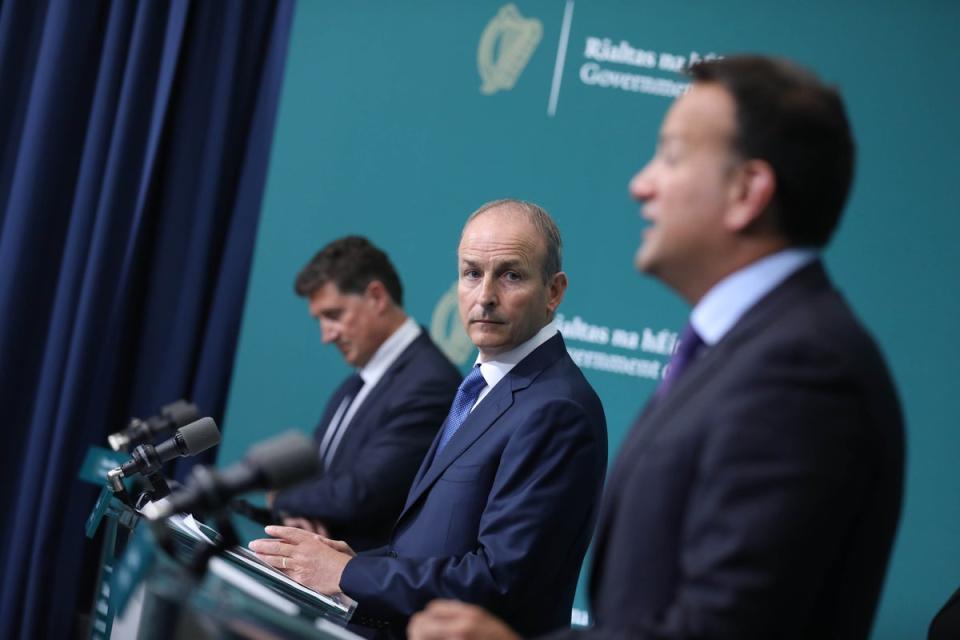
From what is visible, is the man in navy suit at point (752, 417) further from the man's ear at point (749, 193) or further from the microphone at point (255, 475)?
the microphone at point (255, 475)

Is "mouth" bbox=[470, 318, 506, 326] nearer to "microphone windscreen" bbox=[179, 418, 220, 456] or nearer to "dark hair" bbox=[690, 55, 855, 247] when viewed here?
"microphone windscreen" bbox=[179, 418, 220, 456]

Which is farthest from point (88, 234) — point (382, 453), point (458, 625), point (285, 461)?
point (458, 625)

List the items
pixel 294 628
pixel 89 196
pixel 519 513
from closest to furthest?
pixel 294 628 < pixel 519 513 < pixel 89 196

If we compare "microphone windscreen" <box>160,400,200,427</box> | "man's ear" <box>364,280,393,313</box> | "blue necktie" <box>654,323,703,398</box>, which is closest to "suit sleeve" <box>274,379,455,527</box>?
"man's ear" <box>364,280,393,313</box>

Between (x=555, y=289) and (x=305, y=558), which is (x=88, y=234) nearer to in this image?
(x=555, y=289)

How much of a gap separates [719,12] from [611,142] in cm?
69

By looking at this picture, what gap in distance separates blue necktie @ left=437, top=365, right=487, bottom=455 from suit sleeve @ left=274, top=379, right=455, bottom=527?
4.28 feet

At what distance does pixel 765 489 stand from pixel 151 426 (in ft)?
4.67

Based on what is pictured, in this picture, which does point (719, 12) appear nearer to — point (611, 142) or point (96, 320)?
point (611, 142)

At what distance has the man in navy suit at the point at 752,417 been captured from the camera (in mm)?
1306

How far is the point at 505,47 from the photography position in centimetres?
502

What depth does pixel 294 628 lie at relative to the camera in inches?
50.3

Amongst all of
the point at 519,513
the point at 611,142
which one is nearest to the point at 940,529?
the point at 611,142

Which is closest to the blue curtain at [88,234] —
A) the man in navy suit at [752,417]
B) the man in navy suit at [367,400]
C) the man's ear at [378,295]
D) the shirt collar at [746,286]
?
the man in navy suit at [367,400]
